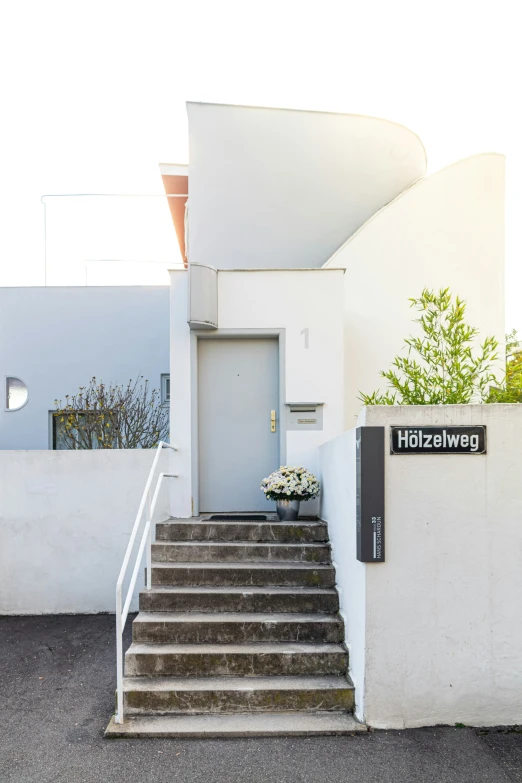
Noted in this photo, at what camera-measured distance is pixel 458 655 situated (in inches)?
129

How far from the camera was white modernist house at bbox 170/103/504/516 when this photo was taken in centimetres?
541

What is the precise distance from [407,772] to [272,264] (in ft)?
18.7

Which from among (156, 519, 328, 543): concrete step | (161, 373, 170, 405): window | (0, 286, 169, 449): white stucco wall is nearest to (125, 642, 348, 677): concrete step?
(156, 519, 328, 543): concrete step

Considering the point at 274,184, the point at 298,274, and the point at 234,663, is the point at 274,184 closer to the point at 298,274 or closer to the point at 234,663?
the point at 298,274

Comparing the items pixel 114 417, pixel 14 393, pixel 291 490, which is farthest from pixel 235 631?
pixel 14 393

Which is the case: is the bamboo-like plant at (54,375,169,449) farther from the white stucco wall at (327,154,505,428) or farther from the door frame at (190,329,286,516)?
the white stucco wall at (327,154,505,428)

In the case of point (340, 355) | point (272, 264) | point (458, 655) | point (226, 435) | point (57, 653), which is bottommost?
point (57, 653)

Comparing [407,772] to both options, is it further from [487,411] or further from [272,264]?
[272,264]

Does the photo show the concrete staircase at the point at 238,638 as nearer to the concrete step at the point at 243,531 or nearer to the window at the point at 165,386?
the concrete step at the point at 243,531

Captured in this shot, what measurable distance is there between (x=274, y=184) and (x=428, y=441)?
4.99 m

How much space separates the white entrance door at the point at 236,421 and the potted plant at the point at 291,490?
2.06 ft

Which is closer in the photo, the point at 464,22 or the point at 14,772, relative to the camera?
the point at 14,772

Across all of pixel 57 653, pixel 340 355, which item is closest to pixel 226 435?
pixel 340 355

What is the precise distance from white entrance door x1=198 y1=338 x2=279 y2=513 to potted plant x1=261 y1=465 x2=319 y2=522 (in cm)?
63
